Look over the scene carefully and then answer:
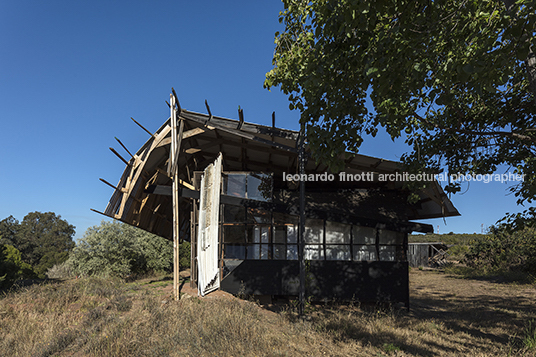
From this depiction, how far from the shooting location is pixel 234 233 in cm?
1327

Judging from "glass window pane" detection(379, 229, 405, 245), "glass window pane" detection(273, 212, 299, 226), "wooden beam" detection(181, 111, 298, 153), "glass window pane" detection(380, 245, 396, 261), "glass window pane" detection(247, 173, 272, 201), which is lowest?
"glass window pane" detection(380, 245, 396, 261)

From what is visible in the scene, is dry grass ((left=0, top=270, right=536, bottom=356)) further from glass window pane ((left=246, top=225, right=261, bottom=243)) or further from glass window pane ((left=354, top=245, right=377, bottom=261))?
glass window pane ((left=246, top=225, right=261, bottom=243))

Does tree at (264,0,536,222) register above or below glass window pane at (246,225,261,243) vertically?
above

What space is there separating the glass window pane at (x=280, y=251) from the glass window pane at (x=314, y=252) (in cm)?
96

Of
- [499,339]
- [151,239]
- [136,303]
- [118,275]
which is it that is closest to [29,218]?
[151,239]

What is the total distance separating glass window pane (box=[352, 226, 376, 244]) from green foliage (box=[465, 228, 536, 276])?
12.7m

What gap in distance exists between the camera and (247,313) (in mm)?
8898

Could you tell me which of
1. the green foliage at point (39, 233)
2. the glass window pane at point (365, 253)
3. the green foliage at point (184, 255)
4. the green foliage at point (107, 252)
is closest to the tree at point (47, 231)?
the green foliage at point (39, 233)

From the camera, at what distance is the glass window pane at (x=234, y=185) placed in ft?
45.3

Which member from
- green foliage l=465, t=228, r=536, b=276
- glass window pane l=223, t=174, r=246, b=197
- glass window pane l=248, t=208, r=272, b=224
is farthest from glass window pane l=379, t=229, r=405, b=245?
green foliage l=465, t=228, r=536, b=276

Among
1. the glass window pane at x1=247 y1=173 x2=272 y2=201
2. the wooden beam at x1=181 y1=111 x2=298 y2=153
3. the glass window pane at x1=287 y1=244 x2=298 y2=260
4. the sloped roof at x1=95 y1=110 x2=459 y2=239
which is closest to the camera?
the wooden beam at x1=181 y1=111 x2=298 y2=153

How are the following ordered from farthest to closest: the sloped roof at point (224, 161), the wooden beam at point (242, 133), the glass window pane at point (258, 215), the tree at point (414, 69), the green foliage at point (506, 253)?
the green foliage at point (506, 253) < the glass window pane at point (258, 215) < the sloped roof at point (224, 161) < the wooden beam at point (242, 133) < the tree at point (414, 69)

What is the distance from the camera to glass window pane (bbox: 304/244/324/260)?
42.8 ft

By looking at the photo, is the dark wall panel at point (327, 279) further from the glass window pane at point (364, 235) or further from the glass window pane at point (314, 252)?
the glass window pane at point (364, 235)
